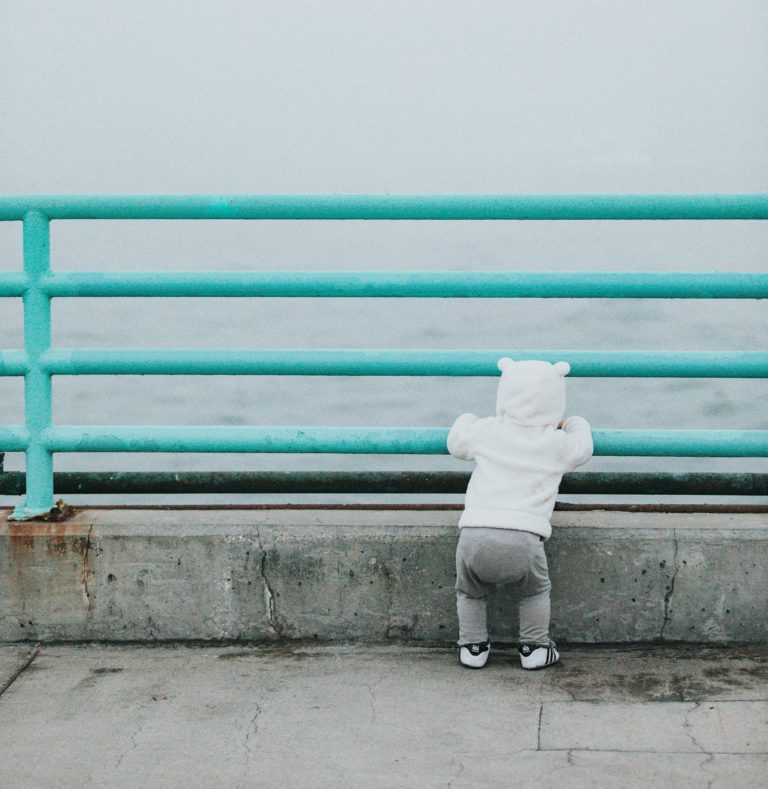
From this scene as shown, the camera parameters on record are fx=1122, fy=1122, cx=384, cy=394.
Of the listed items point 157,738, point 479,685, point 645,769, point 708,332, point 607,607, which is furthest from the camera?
point 708,332

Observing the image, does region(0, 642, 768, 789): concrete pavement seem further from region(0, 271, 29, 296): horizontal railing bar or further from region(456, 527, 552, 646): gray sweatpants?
region(0, 271, 29, 296): horizontal railing bar

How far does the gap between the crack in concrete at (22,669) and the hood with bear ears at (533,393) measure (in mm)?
1805

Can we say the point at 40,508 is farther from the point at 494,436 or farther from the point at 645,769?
the point at 645,769

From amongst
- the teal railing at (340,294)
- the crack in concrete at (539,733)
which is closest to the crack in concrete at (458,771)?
the crack in concrete at (539,733)

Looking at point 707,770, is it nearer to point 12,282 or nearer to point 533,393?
point 533,393

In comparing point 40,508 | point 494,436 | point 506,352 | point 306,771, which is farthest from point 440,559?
point 40,508

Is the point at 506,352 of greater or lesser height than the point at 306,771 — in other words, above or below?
above

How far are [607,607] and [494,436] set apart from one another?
72 cm

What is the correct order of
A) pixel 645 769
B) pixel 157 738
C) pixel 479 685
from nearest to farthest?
pixel 645 769, pixel 157 738, pixel 479 685

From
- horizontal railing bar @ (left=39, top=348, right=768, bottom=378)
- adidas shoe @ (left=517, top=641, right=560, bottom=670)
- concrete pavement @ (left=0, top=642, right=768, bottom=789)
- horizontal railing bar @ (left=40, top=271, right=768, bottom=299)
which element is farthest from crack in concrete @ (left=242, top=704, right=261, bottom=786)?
horizontal railing bar @ (left=40, top=271, right=768, bottom=299)

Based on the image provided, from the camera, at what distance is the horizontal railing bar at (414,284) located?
12.4 feet

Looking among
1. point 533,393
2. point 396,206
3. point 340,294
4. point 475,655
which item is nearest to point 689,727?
point 475,655

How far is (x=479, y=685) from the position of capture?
3.55 metres

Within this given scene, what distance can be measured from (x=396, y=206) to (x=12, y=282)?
1.34 metres
